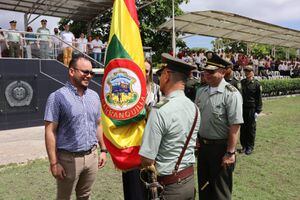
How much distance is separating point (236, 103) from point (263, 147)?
4.74 m

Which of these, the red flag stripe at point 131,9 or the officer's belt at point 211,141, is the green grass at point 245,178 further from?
the red flag stripe at point 131,9

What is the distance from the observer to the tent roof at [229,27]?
17562mm

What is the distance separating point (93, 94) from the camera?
3885 millimetres

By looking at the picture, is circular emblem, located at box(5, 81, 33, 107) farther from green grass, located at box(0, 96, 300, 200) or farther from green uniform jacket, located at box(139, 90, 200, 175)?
green uniform jacket, located at box(139, 90, 200, 175)

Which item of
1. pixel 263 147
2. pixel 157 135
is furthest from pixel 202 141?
pixel 263 147

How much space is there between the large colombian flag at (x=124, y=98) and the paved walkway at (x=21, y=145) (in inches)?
171

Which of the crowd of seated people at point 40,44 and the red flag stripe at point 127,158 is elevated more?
the crowd of seated people at point 40,44

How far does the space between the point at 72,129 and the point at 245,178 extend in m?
3.63

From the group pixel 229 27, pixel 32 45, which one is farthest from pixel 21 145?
pixel 229 27

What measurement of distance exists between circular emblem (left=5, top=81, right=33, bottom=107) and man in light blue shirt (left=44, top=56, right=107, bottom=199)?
28.4 feet

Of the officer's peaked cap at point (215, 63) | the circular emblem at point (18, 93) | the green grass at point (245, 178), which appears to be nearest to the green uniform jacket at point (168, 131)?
the officer's peaked cap at point (215, 63)

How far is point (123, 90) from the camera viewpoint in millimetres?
3889

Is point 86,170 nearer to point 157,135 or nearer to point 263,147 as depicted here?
point 157,135

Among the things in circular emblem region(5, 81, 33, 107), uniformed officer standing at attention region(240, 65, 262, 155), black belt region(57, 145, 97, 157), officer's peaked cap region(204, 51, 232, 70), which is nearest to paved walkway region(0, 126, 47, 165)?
circular emblem region(5, 81, 33, 107)
